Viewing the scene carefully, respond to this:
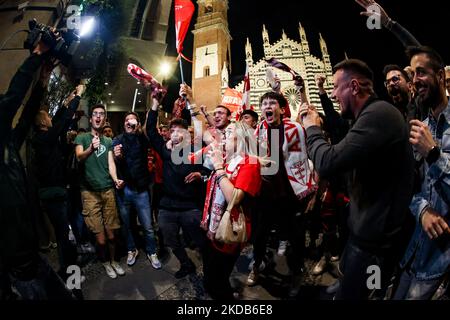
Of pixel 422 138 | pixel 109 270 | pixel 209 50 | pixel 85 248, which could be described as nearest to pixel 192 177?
pixel 109 270

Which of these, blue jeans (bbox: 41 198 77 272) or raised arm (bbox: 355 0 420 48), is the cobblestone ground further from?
raised arm (bbox: 355 0 420 48)

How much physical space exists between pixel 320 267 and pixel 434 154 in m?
2.68

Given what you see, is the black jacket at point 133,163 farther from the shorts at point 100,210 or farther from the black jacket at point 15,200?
the black jacket at point 15,200

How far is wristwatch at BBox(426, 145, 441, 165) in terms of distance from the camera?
1673mm

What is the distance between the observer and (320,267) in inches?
147

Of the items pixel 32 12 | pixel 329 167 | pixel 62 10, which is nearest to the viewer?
pixel 329 167

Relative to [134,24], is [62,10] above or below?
below

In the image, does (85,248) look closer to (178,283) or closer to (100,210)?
(100,210)

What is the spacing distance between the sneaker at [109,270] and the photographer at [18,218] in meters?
1.61
